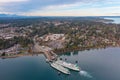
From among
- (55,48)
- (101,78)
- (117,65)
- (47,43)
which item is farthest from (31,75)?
(47,43)

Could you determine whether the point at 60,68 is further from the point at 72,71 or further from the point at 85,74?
the point at 85,74

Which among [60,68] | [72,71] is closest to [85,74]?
[72,71]

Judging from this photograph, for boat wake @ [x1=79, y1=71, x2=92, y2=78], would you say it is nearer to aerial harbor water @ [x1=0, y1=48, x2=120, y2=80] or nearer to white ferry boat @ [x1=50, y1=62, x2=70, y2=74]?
aerial harbor water @ [x1=0, y1=48, x2=120, y2=80]

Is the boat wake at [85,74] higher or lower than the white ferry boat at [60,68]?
lower

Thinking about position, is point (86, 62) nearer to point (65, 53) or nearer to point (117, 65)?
point (117, 65)

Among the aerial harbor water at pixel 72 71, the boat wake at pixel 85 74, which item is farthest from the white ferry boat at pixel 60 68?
the boat wake at pixel 85 74

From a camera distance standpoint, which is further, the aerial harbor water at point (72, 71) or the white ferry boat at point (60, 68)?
the white ferry boat at point (60, 68)

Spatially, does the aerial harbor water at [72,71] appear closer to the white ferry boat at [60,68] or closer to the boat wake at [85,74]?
the boat wake at [85,74]

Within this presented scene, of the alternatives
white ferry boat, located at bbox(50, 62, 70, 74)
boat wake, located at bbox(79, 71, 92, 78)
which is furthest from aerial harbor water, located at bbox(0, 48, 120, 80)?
white ferry boat, located at bbox(50, 62, 70, 74)

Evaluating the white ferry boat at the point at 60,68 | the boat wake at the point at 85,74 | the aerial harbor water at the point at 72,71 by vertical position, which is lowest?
the aerial harbor water at the point at 72,71
